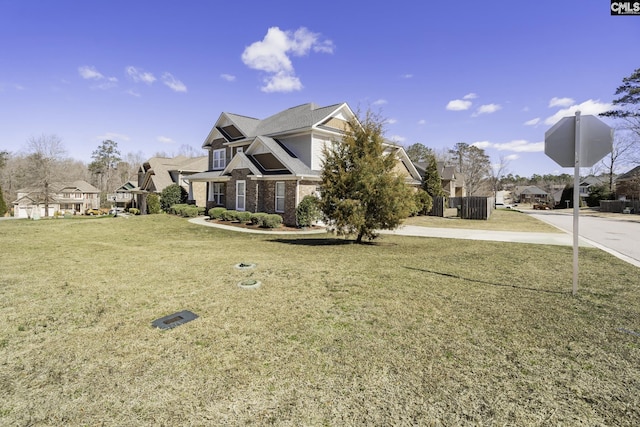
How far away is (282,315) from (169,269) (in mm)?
4108

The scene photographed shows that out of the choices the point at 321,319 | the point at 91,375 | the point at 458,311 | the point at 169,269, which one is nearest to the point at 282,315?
the point at 321,319

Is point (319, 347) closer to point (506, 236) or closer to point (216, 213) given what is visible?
point (506, 236)

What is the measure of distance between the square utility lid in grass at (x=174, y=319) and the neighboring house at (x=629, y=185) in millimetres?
57729

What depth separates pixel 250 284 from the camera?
6137 mm

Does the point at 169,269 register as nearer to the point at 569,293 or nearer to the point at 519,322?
the point at 519,322

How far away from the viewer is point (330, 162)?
39.5 feet

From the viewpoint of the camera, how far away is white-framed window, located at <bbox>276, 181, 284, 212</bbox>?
774 inches

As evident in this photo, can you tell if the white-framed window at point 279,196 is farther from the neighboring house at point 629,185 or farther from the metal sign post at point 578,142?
the neighboring house at point 629,185

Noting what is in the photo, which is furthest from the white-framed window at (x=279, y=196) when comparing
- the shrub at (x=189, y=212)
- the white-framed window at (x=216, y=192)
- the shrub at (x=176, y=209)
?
the shrub at (x=176, y=209)

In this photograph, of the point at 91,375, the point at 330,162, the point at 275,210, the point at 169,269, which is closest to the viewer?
the point at 91,375

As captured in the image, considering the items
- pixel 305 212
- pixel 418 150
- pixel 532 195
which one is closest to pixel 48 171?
pixel 305 212

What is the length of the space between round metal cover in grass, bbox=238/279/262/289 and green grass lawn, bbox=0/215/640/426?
147 millimetres

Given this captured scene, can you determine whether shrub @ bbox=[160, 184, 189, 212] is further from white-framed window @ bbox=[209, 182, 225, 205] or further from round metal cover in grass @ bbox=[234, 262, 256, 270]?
round metal cover in grass @ bbox=[234, 262, 256, 270]

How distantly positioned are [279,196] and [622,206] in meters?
45.6
